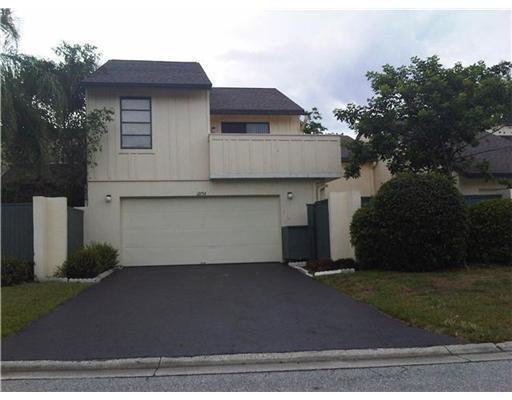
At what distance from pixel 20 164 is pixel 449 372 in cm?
1226

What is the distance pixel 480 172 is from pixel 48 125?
570 inches

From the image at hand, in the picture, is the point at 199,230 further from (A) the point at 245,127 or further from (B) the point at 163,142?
(A) the point at 245,127

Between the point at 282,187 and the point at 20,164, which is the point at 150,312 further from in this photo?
the point at 282,187

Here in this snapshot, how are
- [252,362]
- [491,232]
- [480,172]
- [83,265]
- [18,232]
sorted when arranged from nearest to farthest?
[252,362]
[491,232]
[18,232]
[83,265]
[480,172]

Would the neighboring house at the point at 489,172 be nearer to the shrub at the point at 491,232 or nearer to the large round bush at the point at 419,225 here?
the shrub at the point at 491,232

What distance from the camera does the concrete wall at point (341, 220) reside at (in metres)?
12.8

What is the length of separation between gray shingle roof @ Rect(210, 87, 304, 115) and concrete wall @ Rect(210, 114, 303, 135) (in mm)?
385

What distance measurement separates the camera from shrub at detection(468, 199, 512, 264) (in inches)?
448

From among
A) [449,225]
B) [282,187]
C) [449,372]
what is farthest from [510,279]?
[282,187]

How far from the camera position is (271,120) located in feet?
59.8

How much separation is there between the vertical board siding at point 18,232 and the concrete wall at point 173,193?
3.11 meters

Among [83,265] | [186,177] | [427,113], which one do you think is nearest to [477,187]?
[427,113]

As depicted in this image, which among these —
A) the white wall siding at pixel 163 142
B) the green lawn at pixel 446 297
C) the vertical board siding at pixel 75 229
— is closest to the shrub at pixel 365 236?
the green lawn at pixel 446 297

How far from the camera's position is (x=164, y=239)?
1538 centimetres
